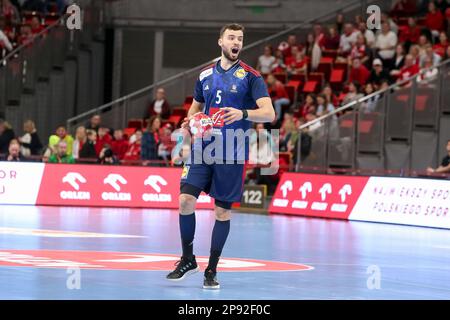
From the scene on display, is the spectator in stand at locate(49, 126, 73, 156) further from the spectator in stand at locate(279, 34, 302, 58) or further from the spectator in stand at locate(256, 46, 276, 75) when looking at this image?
the spectator in stand at locate(279, 34, 302, 58)

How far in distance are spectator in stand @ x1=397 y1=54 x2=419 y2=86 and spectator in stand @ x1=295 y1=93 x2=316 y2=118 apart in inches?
96.3

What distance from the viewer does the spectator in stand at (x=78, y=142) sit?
2873cm

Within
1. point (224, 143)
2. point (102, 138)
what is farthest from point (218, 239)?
point (102, 138)

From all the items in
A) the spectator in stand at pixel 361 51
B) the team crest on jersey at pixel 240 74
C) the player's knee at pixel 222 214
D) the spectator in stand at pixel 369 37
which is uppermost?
the spectator in stand at pixel 369 37

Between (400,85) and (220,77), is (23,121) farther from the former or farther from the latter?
(220,77)

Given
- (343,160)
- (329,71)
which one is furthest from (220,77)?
(329,71)

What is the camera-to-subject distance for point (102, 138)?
3020 cm

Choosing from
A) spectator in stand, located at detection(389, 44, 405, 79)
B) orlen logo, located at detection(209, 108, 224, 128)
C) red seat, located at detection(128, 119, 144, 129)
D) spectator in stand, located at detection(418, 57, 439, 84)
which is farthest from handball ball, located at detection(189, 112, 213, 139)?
red seat, located at detection(128, 119, 144, 129)

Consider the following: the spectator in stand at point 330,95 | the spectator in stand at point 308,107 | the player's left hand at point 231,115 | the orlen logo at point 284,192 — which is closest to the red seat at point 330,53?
the spectator in stand at point 330,95

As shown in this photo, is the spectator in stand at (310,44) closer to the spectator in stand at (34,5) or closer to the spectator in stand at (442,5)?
the spectator in stand at (442,5)

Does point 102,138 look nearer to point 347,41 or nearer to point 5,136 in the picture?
Answer: point 5,136

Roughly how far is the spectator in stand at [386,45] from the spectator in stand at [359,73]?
1.87 ft

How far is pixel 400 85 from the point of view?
26484 millimetres

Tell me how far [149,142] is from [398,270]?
52.0 feet
